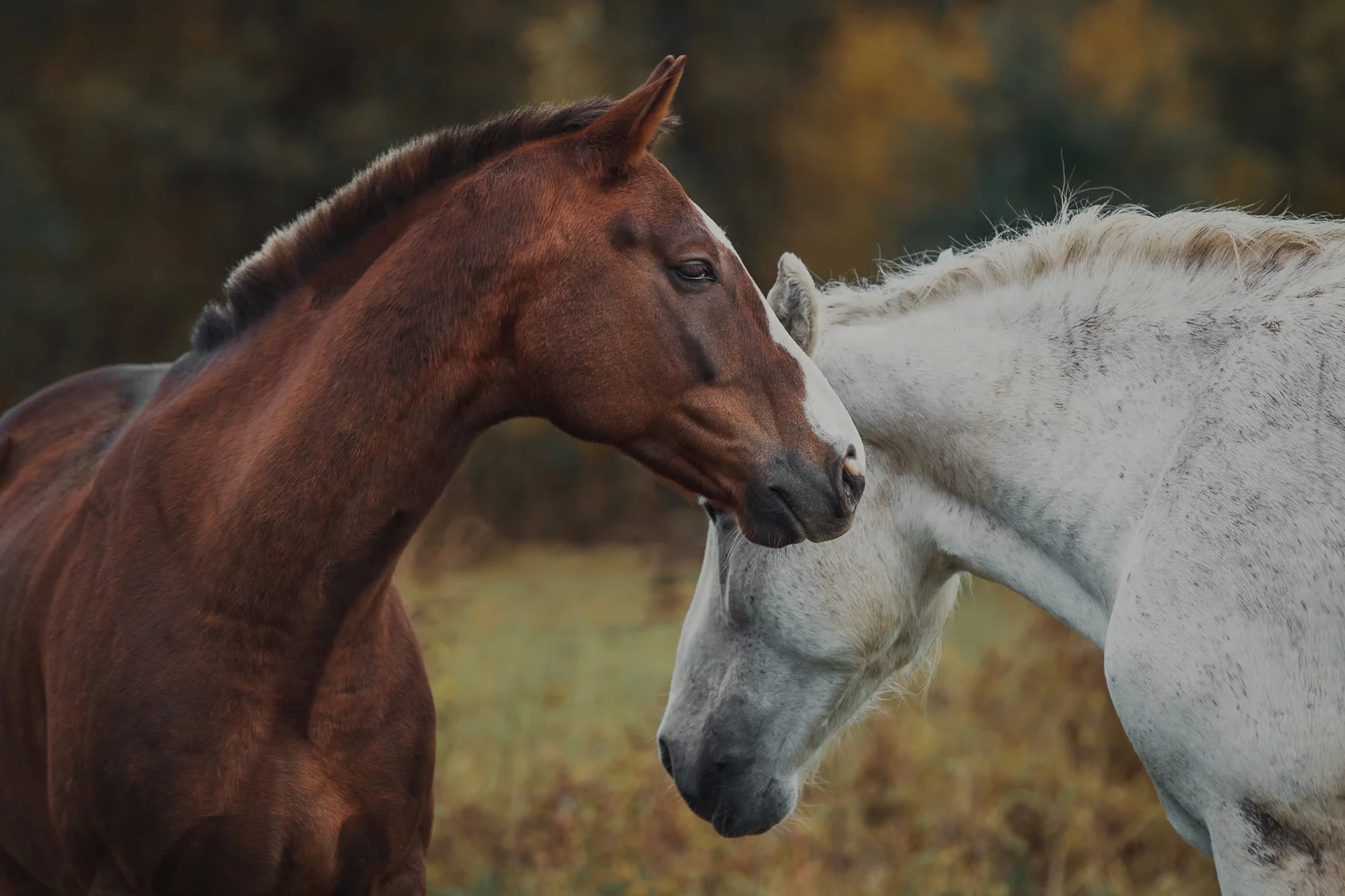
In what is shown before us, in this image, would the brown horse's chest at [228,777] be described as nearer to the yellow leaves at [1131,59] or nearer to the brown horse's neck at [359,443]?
the brown horse's neck at [359,443]

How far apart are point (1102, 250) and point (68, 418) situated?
2928 mm

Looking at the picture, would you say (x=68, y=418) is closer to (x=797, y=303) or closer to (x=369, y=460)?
(x=369, y=460)

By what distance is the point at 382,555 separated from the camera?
8.38ft

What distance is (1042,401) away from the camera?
2.81 meters

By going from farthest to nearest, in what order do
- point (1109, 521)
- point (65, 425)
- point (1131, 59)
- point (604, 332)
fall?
point (1131, 59) → point (65, 425) → point (1109, 521) → point (604, 332)

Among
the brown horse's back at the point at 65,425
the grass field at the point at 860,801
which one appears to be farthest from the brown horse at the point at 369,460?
Answer: the grass field at the point at 860,801

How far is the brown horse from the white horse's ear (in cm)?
38

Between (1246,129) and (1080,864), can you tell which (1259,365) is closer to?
(1080,864)

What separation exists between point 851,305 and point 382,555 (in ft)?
4.26

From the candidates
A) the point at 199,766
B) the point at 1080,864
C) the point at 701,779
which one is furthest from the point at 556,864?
the point at 199,766

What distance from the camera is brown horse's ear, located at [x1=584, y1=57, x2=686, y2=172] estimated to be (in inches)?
96.5

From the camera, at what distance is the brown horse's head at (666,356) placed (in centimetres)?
243

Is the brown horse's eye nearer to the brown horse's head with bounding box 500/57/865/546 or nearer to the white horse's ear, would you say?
the brown horse's head with bounding box 500/57/865/546

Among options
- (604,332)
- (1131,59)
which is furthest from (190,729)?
(1131,59)
